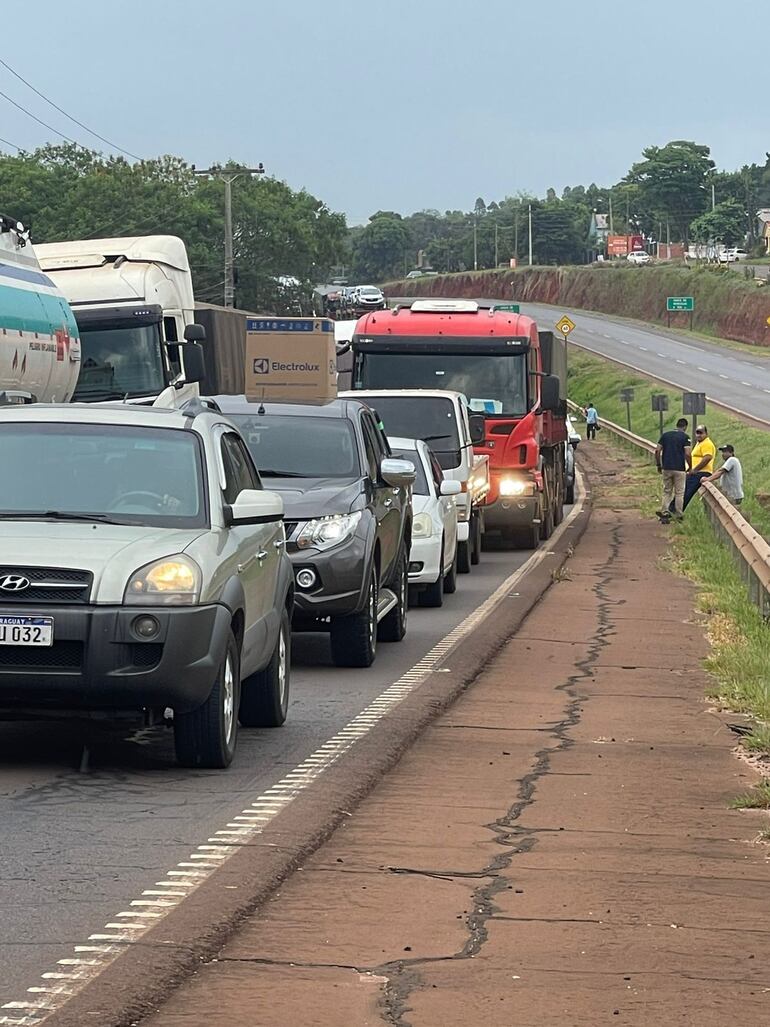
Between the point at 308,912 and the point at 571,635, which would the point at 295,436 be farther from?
the point at 308,912

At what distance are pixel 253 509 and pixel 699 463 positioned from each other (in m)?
25.9

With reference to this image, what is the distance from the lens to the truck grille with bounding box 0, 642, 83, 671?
27.9 ft

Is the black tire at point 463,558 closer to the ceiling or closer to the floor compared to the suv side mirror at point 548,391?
closer to the floor

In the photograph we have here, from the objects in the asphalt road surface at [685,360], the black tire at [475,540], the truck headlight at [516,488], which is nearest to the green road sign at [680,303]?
the asphalt road surface at [685,360]

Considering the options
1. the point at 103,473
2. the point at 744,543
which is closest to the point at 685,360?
the point at 744,543

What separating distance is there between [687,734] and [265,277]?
10084 cm

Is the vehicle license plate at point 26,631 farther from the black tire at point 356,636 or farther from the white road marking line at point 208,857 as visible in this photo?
→ the black tire at point 356,636

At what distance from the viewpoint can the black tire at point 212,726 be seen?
892cm

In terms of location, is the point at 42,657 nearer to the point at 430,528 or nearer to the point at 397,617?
the point at 397,617

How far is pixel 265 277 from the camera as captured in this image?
11044 cm

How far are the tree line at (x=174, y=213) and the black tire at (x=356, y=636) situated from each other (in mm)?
75896

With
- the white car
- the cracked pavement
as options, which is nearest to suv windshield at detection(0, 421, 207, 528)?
the cracked pavement

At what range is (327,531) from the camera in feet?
44.7

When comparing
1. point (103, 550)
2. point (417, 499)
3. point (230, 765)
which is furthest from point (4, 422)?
point (417, 499)
